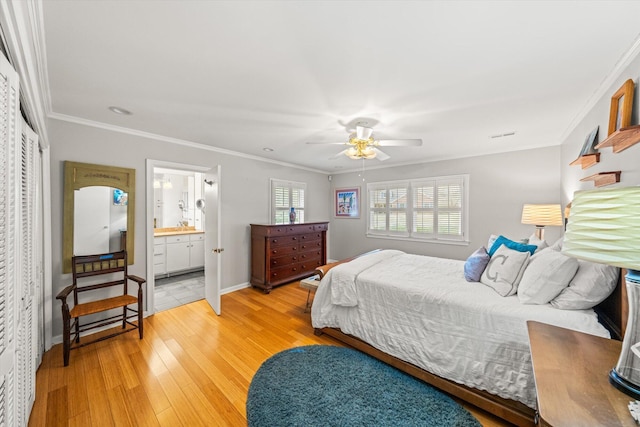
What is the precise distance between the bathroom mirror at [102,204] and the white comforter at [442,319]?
252cm

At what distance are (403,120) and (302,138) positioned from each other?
4.47 ft

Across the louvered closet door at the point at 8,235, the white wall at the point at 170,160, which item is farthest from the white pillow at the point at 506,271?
the white wall at the point at 170,160

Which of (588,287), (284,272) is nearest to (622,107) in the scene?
(588,287)

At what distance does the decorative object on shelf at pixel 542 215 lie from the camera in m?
3.06

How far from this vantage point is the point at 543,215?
10.3ft

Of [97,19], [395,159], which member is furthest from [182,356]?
[395,159]

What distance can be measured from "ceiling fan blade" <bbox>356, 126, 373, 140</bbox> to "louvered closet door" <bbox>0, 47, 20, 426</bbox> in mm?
2358

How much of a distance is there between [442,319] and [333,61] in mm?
2077

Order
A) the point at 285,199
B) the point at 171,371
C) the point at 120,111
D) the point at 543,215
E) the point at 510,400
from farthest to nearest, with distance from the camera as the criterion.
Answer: the point at 285,199
the point at 543,215
the point at 120,111
the point at 171,371
the point at 510,400

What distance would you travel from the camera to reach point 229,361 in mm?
2291

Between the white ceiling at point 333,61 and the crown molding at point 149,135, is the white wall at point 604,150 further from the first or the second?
the crown molding at point 149,135

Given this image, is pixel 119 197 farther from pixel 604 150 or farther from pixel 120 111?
pixel 604 150

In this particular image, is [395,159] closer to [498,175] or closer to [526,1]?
[498,175]

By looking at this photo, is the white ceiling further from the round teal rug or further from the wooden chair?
the round teal rug
